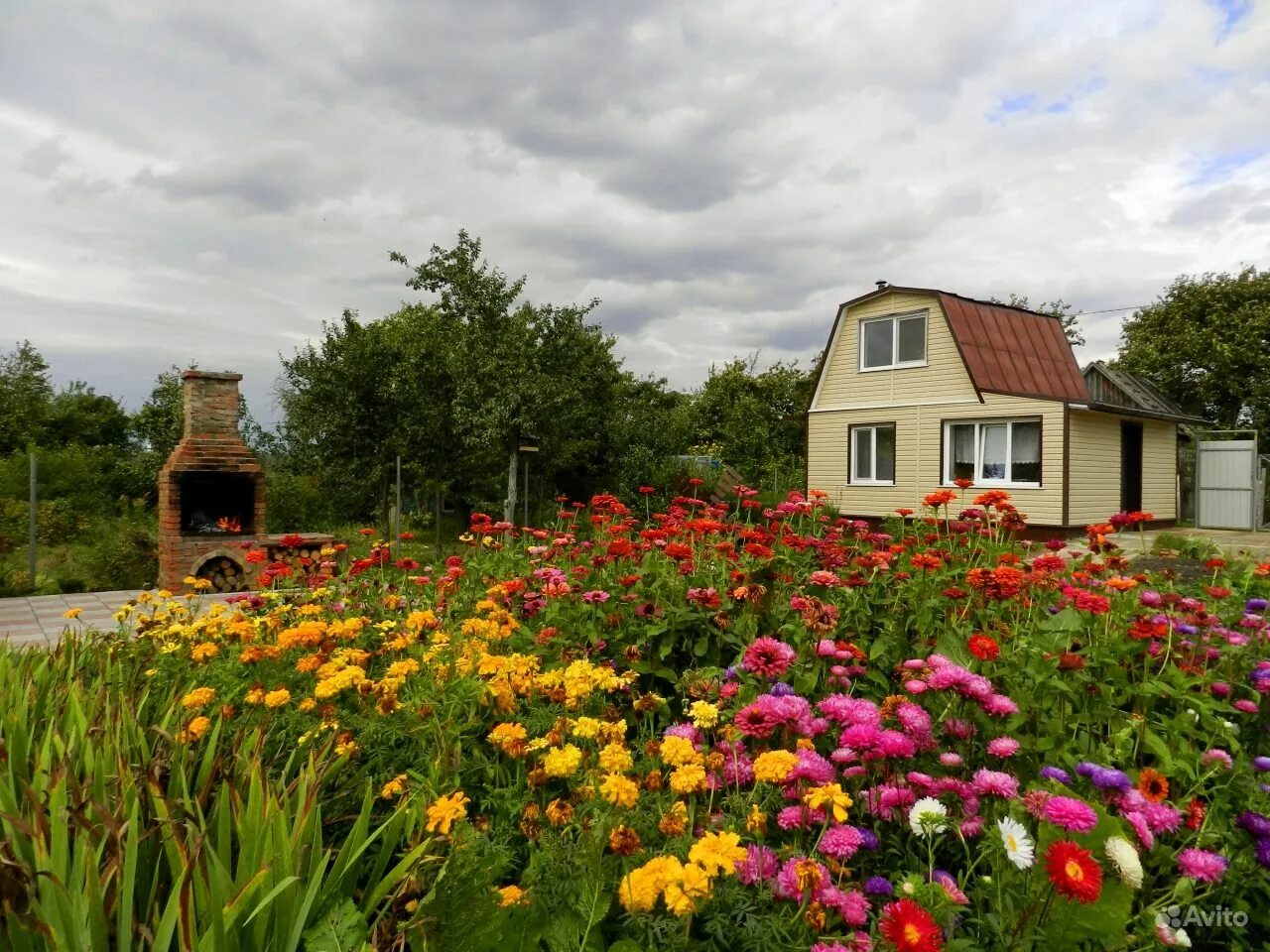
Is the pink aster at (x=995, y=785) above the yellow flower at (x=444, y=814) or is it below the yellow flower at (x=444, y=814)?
above

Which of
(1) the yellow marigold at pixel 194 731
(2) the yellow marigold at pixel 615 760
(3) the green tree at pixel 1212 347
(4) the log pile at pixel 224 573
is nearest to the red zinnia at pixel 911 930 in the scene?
(2) the yellow marigold at pixel 615 760

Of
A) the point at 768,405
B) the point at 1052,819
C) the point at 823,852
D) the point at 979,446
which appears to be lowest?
the point at 823,852

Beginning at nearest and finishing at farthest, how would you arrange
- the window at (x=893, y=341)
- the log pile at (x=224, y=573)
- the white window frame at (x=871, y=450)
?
the log pile at (x=224, y=573) → the window at (x=893, y=341) → the white window frame at (x=871, y=450)

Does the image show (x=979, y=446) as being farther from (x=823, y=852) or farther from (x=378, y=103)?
(x=823, y=852)

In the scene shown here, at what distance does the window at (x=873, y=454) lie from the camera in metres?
15.9

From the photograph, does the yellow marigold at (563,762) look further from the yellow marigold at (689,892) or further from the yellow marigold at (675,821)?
the yellow marigold at (689,892)

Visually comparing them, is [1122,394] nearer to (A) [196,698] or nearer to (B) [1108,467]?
(B) [1108,467]

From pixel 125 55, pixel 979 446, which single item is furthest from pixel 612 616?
pixel 979 446

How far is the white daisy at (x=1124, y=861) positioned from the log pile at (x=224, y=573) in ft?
32.8

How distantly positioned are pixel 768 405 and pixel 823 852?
22.9m

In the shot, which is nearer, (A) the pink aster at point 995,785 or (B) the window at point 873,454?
→ (A) the pink aster at point 995,785

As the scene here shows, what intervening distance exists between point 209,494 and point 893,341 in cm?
1333

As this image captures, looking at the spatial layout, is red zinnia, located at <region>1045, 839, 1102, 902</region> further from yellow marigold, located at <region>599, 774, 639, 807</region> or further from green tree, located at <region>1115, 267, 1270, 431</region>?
green tree, located at <region>1115, 267, 1270, 431</region>

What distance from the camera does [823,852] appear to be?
1.46m
